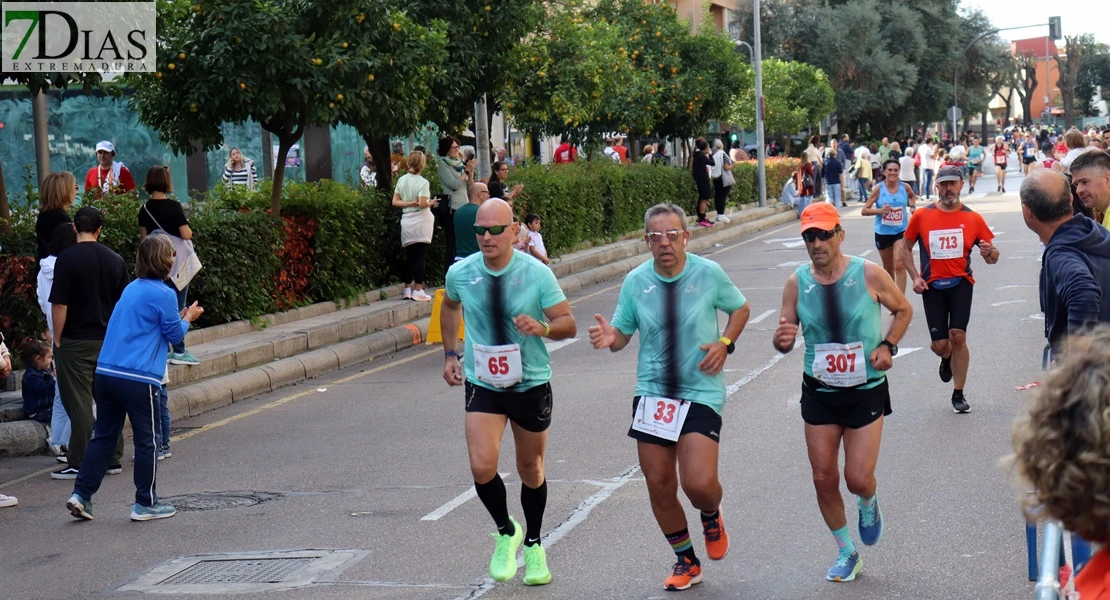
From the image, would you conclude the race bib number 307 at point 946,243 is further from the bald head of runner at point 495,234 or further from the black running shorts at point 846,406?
the bald head of runner at point 495,234

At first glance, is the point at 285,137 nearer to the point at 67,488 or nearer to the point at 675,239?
the point at 67,488

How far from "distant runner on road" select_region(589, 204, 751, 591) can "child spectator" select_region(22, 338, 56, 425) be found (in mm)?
5410

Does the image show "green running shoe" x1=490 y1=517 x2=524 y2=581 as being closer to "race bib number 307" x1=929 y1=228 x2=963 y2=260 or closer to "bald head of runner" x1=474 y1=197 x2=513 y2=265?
"bald head of runner" x1=474 y1=197 x2=513 y2=265

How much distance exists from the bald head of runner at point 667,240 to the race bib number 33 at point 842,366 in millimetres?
743

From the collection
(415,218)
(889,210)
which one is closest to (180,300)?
(415,218)

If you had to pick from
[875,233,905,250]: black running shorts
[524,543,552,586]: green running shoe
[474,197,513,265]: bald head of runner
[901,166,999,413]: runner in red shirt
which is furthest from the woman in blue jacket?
[875,233,905,250]: black running shorts

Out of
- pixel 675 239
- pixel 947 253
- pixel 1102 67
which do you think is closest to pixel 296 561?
pixel 675 239

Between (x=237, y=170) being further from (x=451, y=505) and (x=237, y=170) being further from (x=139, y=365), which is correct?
(x=451, y=505)

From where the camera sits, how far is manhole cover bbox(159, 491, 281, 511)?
834 cm

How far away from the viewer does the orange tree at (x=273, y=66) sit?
15.1 meters

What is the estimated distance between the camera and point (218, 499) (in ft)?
28.0

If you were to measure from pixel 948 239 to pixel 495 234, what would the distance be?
4.71 meters

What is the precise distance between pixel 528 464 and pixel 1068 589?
3.95 metres

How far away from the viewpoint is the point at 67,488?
29.9ft
